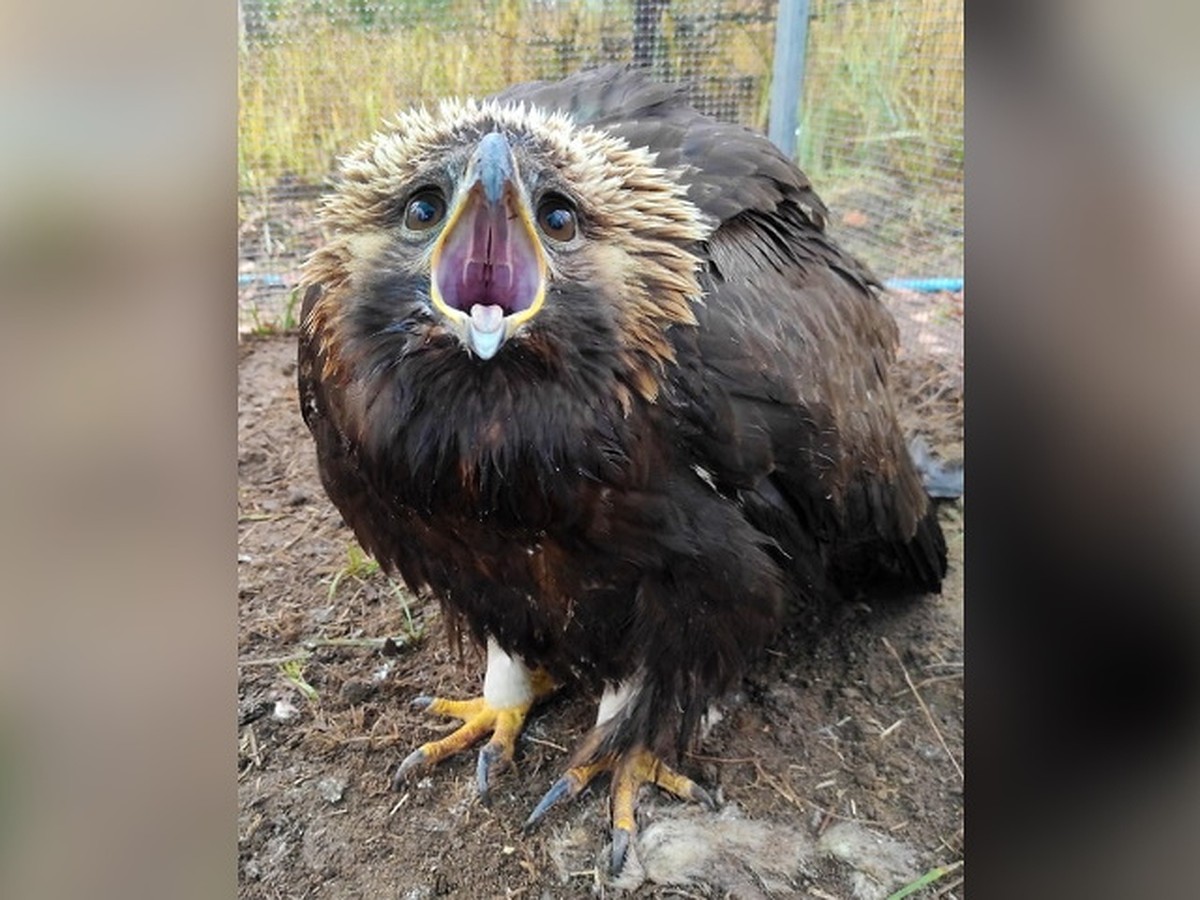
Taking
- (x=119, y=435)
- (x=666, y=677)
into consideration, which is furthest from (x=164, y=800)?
(x=666, y=677)

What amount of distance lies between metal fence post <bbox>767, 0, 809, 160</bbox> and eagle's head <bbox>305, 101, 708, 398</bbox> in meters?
0.29

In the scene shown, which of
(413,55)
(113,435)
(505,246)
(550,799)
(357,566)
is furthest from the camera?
(357,566)

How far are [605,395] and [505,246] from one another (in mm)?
178

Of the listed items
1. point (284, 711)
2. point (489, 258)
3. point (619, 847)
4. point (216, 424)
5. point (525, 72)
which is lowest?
point (619, 847)

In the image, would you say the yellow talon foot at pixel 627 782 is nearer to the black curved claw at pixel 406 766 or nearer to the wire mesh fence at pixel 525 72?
the black curved claw at pixel 406 766

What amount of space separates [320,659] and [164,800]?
1.44ft

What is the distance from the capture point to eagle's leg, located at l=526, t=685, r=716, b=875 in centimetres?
124

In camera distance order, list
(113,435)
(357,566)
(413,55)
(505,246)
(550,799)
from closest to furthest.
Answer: (113,435) → (505,246) → (413,55) → (550,799) → (357,566)

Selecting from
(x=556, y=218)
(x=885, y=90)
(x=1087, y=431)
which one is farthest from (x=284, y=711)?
(x=885, y=90)

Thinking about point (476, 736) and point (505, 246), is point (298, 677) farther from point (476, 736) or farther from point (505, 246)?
point (505, 246)

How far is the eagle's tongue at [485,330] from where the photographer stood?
844 mm

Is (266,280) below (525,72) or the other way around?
below

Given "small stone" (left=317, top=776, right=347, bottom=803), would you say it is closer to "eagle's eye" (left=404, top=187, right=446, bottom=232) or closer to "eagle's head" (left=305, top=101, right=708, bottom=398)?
"eagle's head" (left=305, top=101, right=708, bottom=398)

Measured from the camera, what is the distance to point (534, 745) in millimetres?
1321
